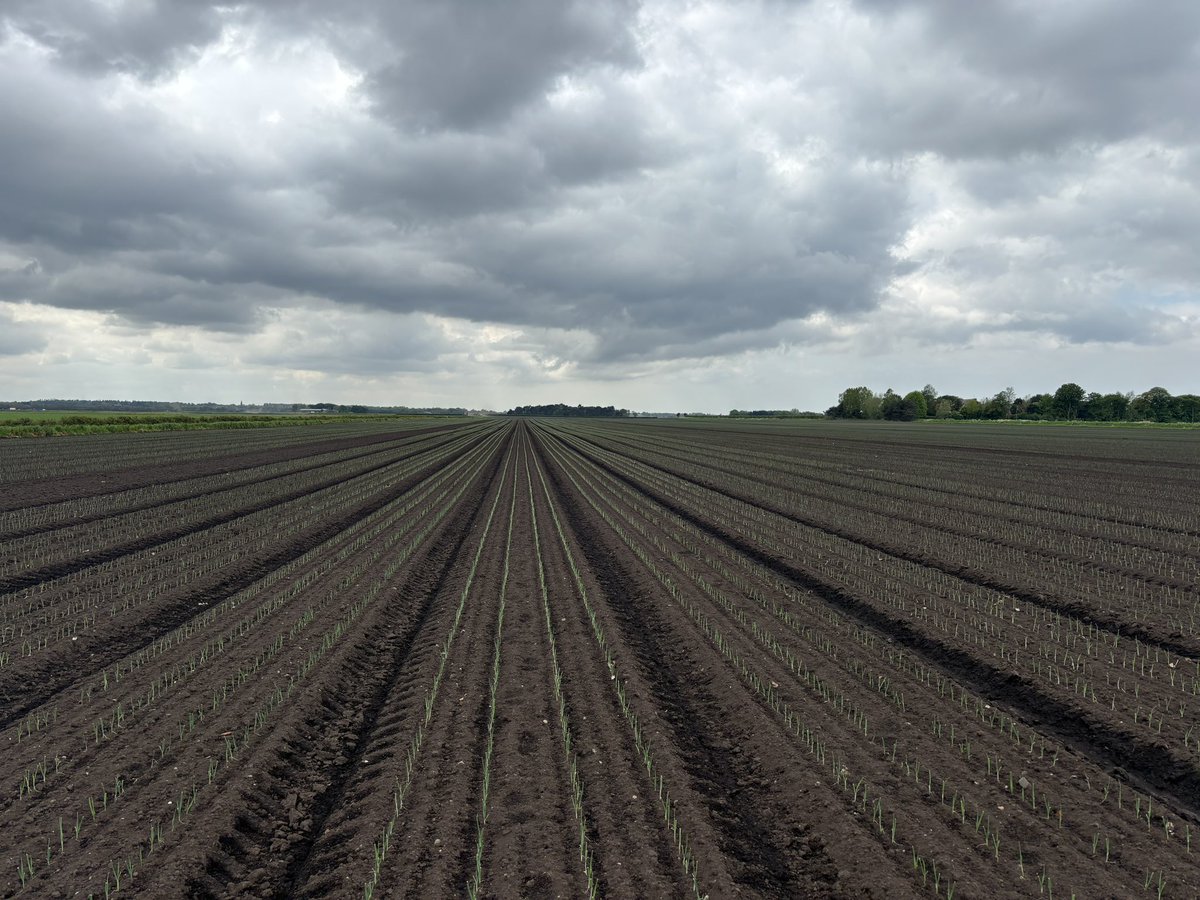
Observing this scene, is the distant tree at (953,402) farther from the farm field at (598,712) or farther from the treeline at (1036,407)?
the farm field at (598,712)

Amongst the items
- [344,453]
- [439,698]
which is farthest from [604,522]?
[344,453]

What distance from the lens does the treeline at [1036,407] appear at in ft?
486

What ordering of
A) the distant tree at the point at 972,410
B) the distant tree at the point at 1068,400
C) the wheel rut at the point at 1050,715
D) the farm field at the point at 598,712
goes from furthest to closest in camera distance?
the distant tree at the point at 972,410 < the distant tree at the point at 1068,400 < the wheel rut at the point at 1050,715 < the farm field at the point at 598,712

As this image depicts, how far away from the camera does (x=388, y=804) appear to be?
6.55m

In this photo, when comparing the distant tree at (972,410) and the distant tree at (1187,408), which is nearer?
the distant tree at (1187,408)

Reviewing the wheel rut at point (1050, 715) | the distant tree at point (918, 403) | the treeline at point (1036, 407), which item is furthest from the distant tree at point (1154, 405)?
the wheel rut at point (1050, 715)

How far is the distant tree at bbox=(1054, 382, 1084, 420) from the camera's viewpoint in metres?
158

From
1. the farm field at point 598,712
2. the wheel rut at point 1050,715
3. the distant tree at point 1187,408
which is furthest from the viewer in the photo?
the distant tree at point 1187,408

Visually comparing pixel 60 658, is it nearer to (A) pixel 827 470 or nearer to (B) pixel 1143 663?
(B) pixel 1143 663

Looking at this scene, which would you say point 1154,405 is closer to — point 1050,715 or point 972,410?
point 972,410

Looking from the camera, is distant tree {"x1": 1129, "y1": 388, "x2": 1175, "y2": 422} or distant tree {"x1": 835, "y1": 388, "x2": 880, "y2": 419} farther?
distant tree {"x1": 835, "y1": 388, "x2": 880, "y2": 419}

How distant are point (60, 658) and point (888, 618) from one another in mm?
13357

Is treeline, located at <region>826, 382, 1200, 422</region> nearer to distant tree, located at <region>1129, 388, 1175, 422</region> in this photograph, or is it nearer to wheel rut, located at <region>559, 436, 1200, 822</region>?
distant tree, located at <region>1129, 388, 1175, 422</region>

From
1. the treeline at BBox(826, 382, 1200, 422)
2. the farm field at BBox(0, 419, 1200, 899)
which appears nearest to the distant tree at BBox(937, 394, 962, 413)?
the treeline at BBox(826, 382, 1200, 422)
